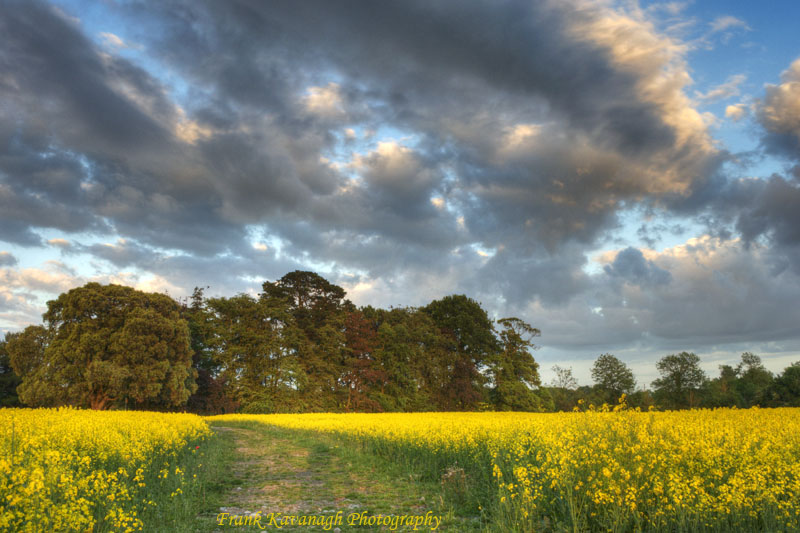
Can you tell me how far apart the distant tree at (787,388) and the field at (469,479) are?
37640 mm

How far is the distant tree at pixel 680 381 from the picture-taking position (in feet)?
205

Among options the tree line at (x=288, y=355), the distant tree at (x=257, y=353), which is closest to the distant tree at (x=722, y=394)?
the tree line at (x=288, y=355)

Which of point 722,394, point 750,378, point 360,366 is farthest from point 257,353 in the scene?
point 750,378

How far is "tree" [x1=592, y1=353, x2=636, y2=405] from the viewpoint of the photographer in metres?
62.5

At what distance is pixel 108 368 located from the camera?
33.5 m

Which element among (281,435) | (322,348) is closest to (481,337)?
(322,348)

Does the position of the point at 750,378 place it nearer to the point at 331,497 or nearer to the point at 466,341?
the point at 466,341

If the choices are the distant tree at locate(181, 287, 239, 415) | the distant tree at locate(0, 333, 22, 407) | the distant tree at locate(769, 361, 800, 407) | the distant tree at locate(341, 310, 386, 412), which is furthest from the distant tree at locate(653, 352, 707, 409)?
the distant tree at locate(0, 333, 22, 407)

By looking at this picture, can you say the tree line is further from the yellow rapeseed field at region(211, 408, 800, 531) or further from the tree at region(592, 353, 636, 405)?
the yellow rapeseed field at region(211, 408, 800, 531)

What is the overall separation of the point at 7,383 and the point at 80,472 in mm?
52091

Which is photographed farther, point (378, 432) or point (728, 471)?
point (378, 432)

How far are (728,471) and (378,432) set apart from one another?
12.5m

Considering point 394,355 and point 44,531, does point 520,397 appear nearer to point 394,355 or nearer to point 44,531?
point 394,355

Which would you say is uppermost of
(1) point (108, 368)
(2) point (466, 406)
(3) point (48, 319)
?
(3) point (48, 319)
